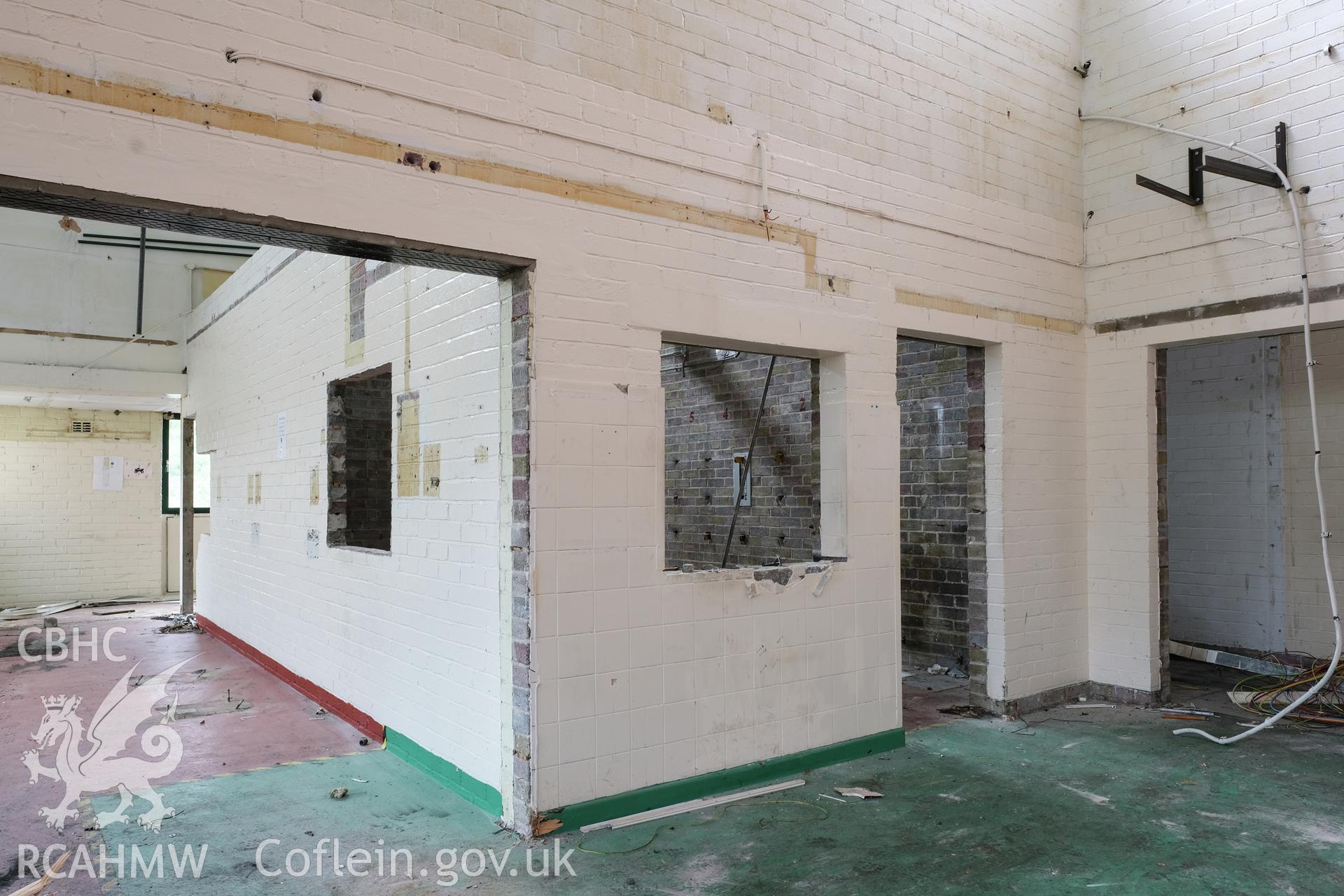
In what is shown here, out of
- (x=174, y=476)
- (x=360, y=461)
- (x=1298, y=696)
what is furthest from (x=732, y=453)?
(x=174, y=476)

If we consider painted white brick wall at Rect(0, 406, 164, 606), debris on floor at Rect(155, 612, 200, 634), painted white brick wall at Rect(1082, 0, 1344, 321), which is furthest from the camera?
painted white brick wall at Rect(0, 406, 164, 606)

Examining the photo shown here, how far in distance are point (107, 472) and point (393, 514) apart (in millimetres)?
9075

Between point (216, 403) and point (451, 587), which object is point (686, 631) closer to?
point (451, 587)

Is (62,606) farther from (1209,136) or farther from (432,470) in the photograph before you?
(1209,136)

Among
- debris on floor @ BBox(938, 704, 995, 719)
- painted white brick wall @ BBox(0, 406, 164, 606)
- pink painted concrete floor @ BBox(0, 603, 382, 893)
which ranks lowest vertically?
pink painted concrete floor @ BBox(0, 603, 382, 893)

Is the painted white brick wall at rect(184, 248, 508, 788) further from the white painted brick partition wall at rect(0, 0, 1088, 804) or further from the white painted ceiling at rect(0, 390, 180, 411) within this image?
the white painted ceiling at rect(0, 390, 180, 411)

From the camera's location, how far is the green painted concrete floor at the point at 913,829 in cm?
310

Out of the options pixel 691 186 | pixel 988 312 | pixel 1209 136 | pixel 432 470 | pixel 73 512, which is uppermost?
pixel 1209 136

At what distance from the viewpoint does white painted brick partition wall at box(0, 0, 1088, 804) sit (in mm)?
2861

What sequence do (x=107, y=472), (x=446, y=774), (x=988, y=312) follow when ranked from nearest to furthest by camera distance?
(x=446, y=774)
(x=988, y=312)
(x=107, y=472)

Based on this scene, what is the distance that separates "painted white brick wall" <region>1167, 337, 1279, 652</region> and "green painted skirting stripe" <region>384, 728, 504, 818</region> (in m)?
5.49

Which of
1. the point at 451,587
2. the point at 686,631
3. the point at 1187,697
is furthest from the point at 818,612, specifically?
the point at 1187,697

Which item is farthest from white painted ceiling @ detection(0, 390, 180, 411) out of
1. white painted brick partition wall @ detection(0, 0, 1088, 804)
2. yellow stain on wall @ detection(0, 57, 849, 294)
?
yellow stain on wall @ detection(0, 57, 849, 294)

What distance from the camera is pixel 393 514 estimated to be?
15.6ft
